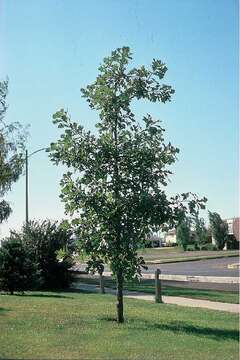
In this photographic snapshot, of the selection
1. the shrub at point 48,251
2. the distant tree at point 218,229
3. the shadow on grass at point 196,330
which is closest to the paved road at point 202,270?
the shrub at point 48,251

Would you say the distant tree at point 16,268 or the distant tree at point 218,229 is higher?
the distant tree at point 218,229

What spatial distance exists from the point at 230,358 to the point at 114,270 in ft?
12.1

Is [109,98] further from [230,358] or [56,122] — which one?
[230,358]

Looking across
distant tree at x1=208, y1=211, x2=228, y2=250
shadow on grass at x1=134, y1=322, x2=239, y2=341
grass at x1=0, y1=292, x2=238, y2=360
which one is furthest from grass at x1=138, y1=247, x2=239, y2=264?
shadow on grass at x1=134, y1=322, x2=239, y2=341

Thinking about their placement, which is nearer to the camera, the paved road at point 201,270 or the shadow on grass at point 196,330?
the shadow on grass at point 196,330

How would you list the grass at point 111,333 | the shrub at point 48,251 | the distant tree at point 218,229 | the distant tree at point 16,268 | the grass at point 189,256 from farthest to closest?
the distant tree at point 218,229
the grass at point 189,256
the shrub at point 48,251
the distant tree at point 16,268
the grass at point 111,333

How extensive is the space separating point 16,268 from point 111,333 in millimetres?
11413

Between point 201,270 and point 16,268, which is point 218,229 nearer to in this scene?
point 201,270

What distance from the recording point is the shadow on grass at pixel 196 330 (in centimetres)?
1026

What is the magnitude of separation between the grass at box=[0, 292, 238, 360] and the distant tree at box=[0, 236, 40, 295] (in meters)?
6.01

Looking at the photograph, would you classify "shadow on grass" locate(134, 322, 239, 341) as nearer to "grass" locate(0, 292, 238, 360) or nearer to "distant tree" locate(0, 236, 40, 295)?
"grass" locate(0, 292, 238, 360)

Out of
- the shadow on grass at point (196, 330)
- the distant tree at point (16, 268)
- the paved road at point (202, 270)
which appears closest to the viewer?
the shadow on grass at point (196, 330)

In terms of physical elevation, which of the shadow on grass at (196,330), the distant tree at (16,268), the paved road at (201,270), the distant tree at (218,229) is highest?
the distant tree at (218,229)

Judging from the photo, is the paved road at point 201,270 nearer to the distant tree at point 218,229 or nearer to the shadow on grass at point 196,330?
the shadow on grass at point 196,330
